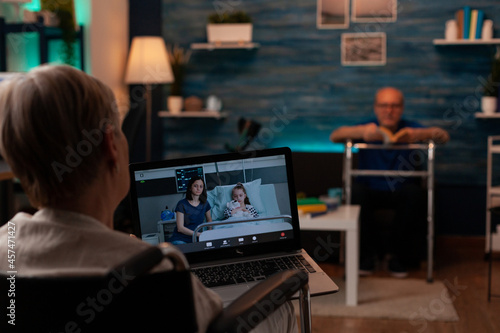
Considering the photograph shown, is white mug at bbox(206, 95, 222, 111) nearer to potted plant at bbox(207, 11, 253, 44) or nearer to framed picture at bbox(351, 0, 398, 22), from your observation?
potted plant at bbox(207, 11, 253, 44)

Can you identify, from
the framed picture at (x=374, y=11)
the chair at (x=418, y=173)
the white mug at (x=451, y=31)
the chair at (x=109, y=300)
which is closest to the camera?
the chair at (x=109, y=300)

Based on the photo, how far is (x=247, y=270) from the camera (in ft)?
4.93

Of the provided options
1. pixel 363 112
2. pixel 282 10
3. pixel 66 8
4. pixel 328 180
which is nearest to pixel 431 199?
pixel 328 180

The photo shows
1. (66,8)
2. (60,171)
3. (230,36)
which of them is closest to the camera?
(60,171)

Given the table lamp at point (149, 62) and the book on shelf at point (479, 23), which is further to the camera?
the table lamp at point (149, 62)

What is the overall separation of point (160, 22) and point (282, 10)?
3.39ft

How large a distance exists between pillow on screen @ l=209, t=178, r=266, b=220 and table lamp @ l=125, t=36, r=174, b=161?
330 centimetres

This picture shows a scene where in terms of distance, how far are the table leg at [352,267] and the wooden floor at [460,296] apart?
0.22m

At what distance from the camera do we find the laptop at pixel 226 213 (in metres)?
1.54

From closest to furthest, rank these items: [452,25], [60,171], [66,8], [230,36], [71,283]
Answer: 1. [71,283]
2. [60,171]
3. [66,8]
4. [452,25]
5. [230,36]

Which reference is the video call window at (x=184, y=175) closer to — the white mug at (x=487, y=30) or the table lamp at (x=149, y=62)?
the table lamp at (x=149, y=62)

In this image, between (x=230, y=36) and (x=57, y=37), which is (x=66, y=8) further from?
(x=230, y=36)

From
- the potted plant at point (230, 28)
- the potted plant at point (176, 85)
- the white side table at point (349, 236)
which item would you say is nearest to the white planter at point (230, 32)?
the potted plant at point (230, 28)

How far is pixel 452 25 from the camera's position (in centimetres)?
452
